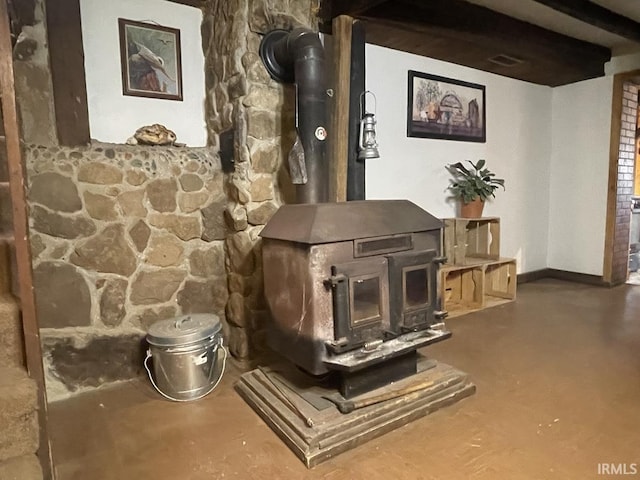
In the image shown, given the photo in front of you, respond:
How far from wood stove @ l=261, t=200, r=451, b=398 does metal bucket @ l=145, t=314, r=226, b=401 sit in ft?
1.09

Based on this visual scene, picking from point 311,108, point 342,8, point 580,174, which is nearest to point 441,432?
point 311,108

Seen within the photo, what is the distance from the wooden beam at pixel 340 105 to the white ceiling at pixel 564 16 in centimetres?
107

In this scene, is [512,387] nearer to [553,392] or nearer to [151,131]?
[553,392]

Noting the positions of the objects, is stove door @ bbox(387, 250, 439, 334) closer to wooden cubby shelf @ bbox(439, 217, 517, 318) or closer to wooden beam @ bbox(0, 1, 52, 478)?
wooden cubby shelf @ bbox(439, 217, 517, 318)

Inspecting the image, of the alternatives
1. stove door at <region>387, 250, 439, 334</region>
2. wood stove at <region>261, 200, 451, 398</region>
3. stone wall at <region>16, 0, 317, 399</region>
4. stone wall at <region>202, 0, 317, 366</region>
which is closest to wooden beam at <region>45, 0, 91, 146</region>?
stone wall at <region>16, 0, 317, 399</region>

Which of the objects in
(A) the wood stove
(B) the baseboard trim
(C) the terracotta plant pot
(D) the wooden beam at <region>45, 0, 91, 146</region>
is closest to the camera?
(A) the wood stove

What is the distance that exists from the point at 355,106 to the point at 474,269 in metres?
1.74

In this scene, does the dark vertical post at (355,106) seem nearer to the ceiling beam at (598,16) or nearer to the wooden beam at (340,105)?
the wooden beam at (340,105)

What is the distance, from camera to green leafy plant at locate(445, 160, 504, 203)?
3.35 meters

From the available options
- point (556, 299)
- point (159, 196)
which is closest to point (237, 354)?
point (159, 196)

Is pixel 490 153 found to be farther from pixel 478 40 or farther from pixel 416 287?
pixel 416 287

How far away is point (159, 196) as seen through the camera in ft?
7.49

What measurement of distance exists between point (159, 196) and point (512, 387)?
2.11 m

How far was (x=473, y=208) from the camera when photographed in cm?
339
